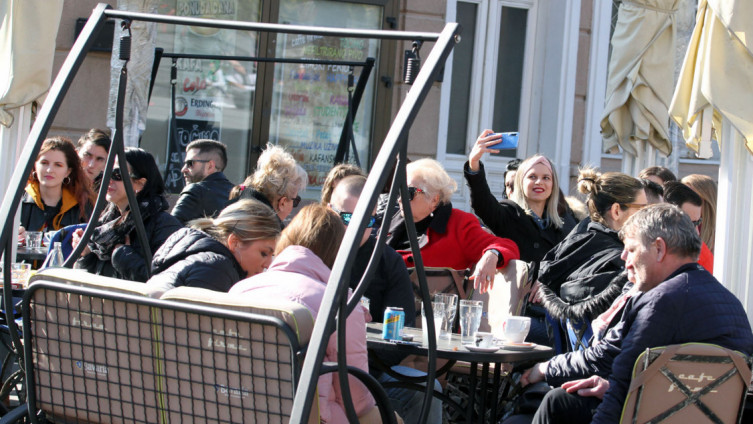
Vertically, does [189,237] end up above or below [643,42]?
below

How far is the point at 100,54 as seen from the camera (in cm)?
837

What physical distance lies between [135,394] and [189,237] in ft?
A: 3.71

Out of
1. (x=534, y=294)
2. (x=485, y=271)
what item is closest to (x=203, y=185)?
(x=485, y=271)

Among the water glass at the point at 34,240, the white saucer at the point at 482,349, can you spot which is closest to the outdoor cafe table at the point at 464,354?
the white saucer at the point at 482,349

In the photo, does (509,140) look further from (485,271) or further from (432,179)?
(485,271)

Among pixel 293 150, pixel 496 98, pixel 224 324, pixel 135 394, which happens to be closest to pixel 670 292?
pixel 224 324

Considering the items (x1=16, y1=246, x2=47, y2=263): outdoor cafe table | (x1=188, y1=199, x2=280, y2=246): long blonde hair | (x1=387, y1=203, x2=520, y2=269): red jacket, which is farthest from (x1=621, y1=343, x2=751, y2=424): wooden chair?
(x1=16, y1=246, x2=47, y2=263): outdoor cafe table

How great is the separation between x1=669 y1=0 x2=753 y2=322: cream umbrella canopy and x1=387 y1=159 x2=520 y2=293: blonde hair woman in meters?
1.19

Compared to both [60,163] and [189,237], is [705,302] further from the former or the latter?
[60,163]

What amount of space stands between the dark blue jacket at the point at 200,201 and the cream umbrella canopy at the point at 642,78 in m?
2.97

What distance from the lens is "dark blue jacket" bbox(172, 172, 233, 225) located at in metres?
5.88

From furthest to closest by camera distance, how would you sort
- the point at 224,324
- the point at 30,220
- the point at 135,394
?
1. the point at 30,220
2. the point at 135,394
3. the point at 224,324

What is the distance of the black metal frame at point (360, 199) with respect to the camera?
2.34 metres

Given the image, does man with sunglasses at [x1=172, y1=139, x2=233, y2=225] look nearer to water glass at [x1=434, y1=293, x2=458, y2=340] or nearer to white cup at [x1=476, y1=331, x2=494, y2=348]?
water glass at [x1=434, y1=293, x2=458, y2=340]
